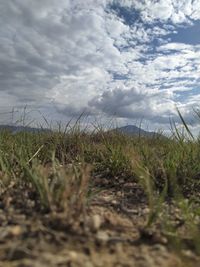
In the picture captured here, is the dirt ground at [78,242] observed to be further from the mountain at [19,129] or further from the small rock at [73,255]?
the mountain at [19,129]

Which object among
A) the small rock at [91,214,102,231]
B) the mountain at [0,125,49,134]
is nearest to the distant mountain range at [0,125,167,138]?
the mountain at [0,125,49,134]

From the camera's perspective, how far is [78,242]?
1.87m

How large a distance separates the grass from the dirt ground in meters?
0.07

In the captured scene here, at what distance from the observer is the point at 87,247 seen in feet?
5.98

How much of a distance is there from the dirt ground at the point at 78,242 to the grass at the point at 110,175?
0.07 m

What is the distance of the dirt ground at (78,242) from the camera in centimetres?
172

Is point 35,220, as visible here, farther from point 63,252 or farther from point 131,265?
point 131,265

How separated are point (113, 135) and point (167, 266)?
4.59 metres

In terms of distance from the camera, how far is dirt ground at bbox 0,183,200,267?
67.6 inches

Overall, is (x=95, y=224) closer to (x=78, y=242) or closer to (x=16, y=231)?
(x=78, y=242)

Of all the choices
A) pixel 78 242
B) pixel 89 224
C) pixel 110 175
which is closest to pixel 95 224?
pixel 89 224

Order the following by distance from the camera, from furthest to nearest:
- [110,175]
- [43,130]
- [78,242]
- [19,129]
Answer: [43,130], [19,129], [110,175], [78,242]

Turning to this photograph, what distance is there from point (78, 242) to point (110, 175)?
1.88 metres

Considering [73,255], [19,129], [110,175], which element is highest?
[19,129]
